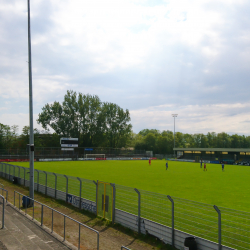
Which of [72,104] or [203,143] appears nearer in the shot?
[72,104]

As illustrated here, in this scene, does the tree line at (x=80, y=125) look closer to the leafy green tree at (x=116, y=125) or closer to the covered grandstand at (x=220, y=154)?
the leafy green tree at (x=116, y=125)

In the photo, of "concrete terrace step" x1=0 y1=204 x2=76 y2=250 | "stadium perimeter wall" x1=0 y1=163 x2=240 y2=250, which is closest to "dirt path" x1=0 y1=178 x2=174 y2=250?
"stadium perimeter wall" x1=0 y1=163 x2=240 y2=250

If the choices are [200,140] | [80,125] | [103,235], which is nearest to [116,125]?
[80,125]

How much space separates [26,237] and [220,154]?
84282 millimetres

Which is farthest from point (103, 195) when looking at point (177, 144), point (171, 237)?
point (177, 144)

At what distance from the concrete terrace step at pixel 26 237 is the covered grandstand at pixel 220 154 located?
75484 millimetres

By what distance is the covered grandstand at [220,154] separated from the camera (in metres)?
78.4

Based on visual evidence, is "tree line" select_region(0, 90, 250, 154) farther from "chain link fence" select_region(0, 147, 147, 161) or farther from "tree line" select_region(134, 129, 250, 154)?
"tree line" select_region(134, 129, 250, 154)

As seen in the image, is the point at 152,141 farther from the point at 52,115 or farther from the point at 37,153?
the point at 37,153

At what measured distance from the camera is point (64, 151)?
80312 millimetres

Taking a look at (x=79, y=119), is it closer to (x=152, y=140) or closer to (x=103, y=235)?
(x=152, y=140)

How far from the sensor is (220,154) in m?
85.4

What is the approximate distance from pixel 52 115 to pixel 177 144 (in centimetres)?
7655

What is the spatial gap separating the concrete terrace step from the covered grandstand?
248 feet
